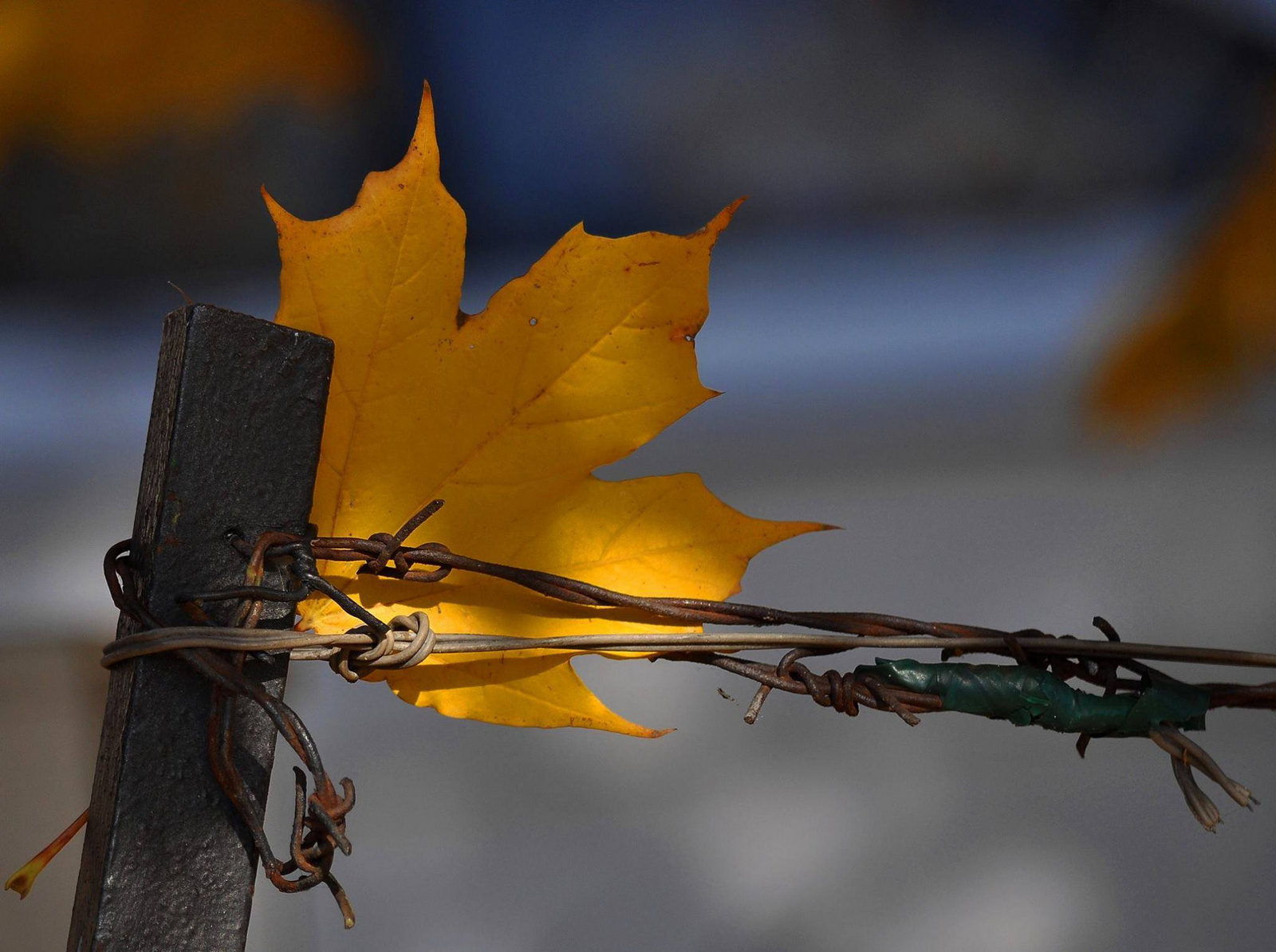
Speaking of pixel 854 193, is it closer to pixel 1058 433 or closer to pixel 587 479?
pixel 1058 433

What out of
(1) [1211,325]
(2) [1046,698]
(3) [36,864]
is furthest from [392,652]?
(1) [1211,325]

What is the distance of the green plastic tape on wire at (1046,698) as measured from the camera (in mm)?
320

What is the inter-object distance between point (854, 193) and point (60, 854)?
1.30 metres

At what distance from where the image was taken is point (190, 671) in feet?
0.92

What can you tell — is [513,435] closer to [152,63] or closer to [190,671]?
[190,671]

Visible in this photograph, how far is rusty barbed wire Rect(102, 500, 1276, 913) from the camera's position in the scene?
27 centimetres

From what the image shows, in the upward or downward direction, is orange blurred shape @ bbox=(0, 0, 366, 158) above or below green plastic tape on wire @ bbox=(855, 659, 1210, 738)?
above

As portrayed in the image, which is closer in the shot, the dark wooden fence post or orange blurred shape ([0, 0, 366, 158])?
the dark wooden fence post

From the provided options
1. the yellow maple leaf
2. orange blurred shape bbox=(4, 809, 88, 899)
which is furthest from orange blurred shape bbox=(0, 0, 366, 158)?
orange blurred shape bbox=(4, 809, 88, 899)

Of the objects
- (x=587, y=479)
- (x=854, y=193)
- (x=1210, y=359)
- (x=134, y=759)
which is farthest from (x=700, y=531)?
(x=1210, y=359)

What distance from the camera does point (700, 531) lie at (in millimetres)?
329

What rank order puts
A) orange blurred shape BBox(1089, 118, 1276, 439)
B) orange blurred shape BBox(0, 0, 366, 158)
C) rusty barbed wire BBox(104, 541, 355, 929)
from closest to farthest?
1. rusty barbed wire BBox(104, 541, 355, 929)
2. orange blurred shape BBox(0, 0, 366, 158)
3. orange blurred shape BBox(1089, 118, 1276, 439)

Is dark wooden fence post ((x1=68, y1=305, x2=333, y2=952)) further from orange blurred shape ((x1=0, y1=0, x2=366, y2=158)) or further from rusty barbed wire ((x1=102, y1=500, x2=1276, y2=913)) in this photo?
orange blurred shape ((x1=0, y1=0, x2=366, y2=158))

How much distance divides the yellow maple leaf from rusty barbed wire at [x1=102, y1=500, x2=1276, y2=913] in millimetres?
17
